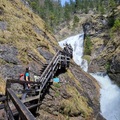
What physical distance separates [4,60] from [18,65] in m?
0.98

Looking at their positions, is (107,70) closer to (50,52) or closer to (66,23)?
(50,52)

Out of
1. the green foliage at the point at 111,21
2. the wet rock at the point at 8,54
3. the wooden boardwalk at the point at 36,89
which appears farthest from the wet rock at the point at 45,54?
the green foliage at the point at 111,21

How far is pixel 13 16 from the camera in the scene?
68.6 feet

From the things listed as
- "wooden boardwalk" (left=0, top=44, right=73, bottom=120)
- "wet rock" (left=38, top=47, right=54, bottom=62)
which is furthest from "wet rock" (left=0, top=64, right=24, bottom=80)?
"wet rock" (left=38, top=47, right=54, bottom=62)

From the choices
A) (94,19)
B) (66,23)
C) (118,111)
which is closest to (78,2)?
(66,23)

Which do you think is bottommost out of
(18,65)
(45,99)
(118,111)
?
(118,111)

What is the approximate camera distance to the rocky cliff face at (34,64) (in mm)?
13844

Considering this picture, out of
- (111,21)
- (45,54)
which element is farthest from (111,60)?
(45,54)

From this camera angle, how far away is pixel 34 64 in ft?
54.5

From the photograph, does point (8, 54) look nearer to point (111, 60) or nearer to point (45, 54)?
point (45, 54)

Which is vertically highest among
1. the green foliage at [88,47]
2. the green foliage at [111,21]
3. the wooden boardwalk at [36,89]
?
the green foliage at [111,21]

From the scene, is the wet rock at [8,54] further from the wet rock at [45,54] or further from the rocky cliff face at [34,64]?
the wet rock at [45,54]

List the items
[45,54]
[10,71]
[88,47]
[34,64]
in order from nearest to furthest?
[10,71] < [34,64] < [45,54] < [88,47]

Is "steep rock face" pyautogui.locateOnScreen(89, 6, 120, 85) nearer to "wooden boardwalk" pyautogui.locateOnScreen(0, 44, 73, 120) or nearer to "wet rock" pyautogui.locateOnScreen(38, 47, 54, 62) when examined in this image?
"wet rock" pyautogui.locateOnScreen(38, 47, 54, 62)
